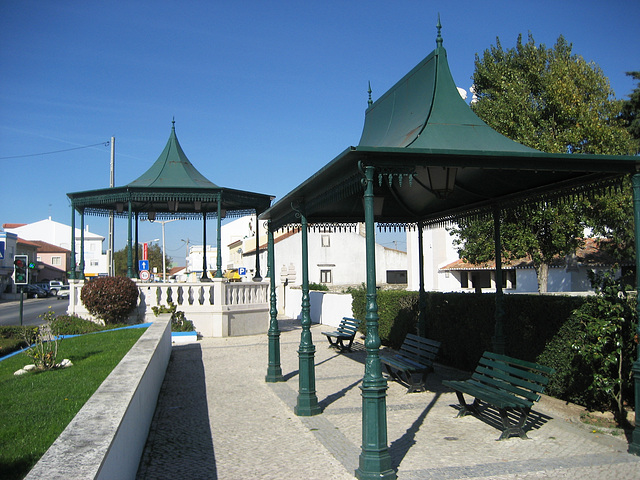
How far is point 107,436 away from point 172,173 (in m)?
16.3

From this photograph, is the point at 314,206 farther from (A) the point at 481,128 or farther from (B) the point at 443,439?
(B) the point at 443,439

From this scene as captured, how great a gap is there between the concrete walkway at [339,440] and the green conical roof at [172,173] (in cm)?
938

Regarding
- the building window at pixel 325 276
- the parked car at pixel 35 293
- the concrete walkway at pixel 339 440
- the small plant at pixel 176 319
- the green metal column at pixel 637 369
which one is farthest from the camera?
the parked car at pixel 35 293

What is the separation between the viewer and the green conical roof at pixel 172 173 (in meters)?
18.2

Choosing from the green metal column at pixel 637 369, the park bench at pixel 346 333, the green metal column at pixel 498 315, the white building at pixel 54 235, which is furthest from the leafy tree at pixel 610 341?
the white building at pixel 54 235

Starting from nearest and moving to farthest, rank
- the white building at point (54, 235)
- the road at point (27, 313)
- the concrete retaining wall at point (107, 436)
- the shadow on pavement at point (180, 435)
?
the concrete retaining wall at point (107, 436), the shadow on pavement at point (180, 435), the road at point (27, 313), the white building at point (54, 235)

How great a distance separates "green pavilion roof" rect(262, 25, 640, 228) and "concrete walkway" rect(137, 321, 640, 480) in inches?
117

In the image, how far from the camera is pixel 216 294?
17.6 m

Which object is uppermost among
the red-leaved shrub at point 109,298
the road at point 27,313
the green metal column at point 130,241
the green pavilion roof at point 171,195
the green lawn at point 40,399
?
the green pavilion roof at point 171,195

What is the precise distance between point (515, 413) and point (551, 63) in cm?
1460

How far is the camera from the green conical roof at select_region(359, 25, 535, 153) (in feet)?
22.9

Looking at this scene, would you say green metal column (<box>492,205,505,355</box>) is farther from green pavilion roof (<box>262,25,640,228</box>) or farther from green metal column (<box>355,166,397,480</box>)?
green metal column (<box>355,166,397,480</box>)

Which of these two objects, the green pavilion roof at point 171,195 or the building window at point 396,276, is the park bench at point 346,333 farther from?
the building window at point 396,276

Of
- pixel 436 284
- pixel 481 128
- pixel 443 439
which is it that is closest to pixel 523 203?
pixel 481 128
